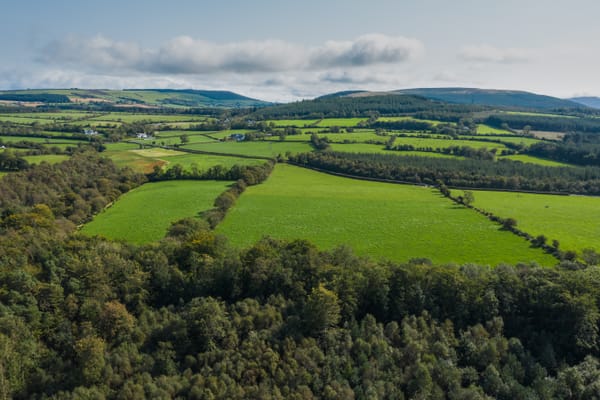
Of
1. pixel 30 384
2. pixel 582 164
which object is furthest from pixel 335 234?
pixel 582 164

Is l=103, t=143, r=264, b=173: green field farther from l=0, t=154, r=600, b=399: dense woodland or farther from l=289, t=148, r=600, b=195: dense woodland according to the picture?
l=0, t=154, r=600, b=399: dense woodland

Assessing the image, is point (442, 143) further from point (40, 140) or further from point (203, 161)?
point (40, 140)

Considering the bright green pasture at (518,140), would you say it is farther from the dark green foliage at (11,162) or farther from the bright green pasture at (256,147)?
the dark green foliage at (11,162)

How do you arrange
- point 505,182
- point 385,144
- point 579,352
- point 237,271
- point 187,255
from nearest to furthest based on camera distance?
point 579,352, point 237,271, point 187,255, point 505,182, point 385,144

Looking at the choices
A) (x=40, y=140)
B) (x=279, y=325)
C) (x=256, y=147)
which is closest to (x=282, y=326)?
(x=279, y=325)

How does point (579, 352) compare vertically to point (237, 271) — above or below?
below

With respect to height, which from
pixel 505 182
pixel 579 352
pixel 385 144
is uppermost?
pixel 385 144

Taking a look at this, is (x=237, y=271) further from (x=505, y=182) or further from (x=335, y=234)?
(x=505, y=182)

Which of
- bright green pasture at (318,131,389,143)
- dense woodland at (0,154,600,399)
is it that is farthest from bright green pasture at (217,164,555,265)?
bright green pasture at (318,131,389,143)
